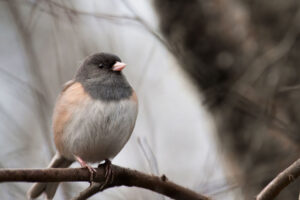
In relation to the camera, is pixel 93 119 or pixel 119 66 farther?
pixel 119 66

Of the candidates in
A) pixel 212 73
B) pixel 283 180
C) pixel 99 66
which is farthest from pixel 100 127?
pixel 212 73

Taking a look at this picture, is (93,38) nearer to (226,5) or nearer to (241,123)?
(226,5)

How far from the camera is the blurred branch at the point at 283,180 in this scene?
1.86 m

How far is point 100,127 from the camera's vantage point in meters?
2.57

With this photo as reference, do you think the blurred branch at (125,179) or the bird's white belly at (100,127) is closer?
the blurred branch at (125,179)

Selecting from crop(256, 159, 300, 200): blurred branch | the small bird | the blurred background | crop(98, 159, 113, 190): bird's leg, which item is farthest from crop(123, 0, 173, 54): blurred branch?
crop(256, 159, 300, 200): blurred branch

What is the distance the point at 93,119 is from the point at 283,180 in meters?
1.11

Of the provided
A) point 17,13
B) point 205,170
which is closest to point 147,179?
point 205,170

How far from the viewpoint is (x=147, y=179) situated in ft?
6.87

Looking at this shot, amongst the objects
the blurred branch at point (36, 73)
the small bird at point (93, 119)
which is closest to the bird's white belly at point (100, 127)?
the small bird at point (93, 119)

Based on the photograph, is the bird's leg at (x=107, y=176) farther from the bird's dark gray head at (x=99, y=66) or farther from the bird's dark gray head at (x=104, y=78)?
the bird's dark gray head at (x=99, y=66)

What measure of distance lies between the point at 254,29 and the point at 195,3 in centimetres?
50

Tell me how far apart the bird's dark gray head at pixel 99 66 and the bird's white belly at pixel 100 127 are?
0.30 meters

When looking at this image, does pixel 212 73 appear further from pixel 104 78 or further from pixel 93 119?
pixel 93 119
